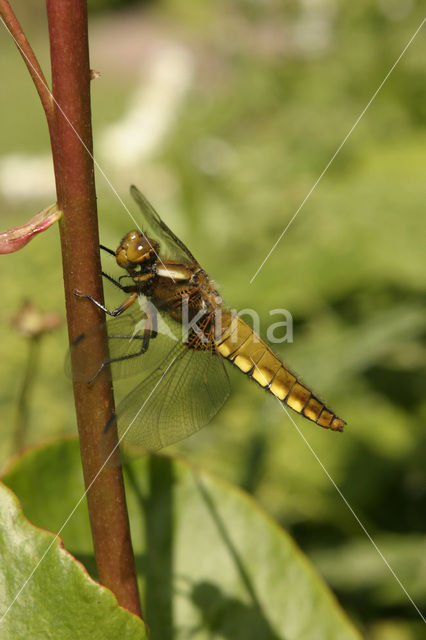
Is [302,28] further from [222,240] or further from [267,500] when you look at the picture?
[267,500]

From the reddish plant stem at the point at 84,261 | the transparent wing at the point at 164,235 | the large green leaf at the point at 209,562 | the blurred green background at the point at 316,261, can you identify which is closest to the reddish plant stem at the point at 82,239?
the reddish plant stem at the point at 84,261

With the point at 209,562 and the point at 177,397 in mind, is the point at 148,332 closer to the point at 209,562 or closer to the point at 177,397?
the point at 177,397

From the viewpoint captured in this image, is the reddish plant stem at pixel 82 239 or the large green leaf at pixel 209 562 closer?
the reddish plant stem at pixel 82 239

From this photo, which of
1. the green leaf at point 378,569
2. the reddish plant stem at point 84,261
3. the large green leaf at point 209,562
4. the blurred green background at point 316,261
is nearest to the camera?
the reddish plant stem at point 84,261

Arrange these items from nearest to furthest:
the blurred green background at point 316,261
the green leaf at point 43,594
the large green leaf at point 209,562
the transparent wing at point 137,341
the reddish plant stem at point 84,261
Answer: the reddish plant stem at point 84,261, the green leaf at point 43,594, the large green leaf at point 209,562, the transparent wing at point 137,341, the blurred green background at point 316,261

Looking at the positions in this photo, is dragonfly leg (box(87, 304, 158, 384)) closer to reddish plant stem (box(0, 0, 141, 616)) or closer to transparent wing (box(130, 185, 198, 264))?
transparent wing (box(130, 185, 198, 264))

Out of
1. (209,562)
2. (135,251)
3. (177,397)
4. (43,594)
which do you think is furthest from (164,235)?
(43,594)

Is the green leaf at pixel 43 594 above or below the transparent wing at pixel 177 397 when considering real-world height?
below

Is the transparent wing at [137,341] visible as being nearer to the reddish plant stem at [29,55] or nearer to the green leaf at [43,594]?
the green leaf at [43,594]
